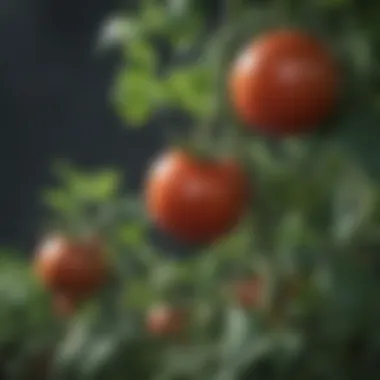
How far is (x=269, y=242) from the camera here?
0.87 meters

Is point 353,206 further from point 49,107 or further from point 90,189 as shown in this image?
point 49,107

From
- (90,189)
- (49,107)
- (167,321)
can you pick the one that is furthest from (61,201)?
(49,107)

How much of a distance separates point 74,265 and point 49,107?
0.83 meters

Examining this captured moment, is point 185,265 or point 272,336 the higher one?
point 185,265

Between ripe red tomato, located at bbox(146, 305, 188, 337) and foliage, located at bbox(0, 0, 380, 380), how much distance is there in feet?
0.04

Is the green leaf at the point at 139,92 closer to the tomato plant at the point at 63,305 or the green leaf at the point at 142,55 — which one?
the green leaf at the point at 142,55

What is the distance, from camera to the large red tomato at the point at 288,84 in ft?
2.48

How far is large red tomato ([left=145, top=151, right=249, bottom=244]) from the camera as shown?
2.70ft

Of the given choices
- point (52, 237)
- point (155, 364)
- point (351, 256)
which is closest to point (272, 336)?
point (351, 256)

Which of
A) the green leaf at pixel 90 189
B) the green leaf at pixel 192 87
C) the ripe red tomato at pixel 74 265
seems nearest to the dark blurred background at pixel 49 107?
the green leaf at pixel 90 189

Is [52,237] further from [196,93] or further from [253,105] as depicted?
[253,105]

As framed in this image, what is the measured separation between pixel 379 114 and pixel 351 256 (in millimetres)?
123

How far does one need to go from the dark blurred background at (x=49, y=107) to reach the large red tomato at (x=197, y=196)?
947mm

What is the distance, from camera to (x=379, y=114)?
2.49 feet
